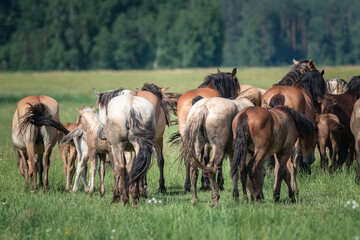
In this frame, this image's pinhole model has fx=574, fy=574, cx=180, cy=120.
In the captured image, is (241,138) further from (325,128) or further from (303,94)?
(325,128)

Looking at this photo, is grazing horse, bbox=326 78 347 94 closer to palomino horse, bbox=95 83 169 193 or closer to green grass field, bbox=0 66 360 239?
green grass field, bbox=0 66 360 239

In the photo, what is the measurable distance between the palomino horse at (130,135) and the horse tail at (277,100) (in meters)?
2.44

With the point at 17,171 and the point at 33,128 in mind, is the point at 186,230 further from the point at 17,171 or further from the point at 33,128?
the point at 17,171

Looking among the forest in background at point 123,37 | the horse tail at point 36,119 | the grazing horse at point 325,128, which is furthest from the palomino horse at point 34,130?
the forest in background at point 123,37

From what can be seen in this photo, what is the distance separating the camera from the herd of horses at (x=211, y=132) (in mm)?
8414

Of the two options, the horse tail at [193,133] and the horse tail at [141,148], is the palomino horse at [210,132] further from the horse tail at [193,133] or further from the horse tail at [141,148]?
the horse tail at [141,148]

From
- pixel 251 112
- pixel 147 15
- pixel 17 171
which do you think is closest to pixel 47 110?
pixel 17 171

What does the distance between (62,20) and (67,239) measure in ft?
250

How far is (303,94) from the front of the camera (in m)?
11.2

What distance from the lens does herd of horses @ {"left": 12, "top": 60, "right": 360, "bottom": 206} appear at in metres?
8.41

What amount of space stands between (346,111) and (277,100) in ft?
8.91

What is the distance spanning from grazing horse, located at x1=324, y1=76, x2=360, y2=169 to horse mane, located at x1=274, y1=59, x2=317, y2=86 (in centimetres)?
79

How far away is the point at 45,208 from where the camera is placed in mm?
7840

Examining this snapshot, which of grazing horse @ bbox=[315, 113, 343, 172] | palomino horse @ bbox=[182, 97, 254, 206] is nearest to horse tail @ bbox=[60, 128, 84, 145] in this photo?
palomino horse @ bbox=[182, 97, 254, 206]
